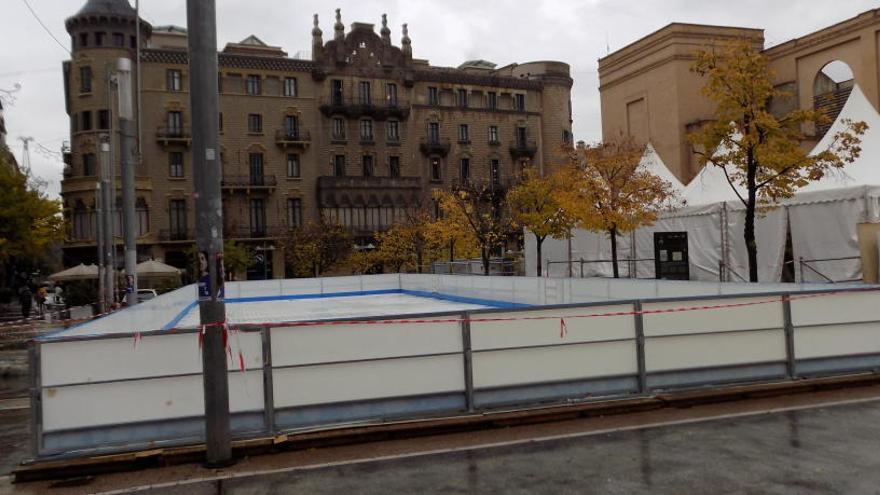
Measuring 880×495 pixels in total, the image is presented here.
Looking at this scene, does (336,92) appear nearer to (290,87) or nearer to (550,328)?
(290,87)

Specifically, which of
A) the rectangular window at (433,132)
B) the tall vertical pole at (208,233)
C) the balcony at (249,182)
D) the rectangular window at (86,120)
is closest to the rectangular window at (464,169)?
the rectangular window at (433,132)

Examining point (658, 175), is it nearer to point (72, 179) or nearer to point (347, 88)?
point (347, 88)

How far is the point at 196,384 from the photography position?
812 cm

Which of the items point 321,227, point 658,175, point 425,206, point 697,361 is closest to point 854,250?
point 658,175

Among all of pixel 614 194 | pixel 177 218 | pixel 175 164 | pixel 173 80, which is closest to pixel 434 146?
pixel 175 164

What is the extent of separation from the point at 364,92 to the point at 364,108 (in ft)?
6.82

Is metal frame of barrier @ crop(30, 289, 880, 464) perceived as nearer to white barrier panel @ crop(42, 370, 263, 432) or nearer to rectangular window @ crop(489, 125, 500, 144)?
white barrier panel @ crop(42, 370, 263, 432)

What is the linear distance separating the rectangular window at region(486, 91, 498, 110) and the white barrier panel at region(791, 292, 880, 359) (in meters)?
62.3

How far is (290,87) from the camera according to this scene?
63.1 m

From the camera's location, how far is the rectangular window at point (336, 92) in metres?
64.4

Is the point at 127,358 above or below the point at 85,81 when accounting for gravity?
below

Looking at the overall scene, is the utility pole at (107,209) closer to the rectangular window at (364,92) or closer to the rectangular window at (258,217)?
the rectangular window at (258,217)

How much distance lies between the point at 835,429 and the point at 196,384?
6936mm

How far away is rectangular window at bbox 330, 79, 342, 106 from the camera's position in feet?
211
